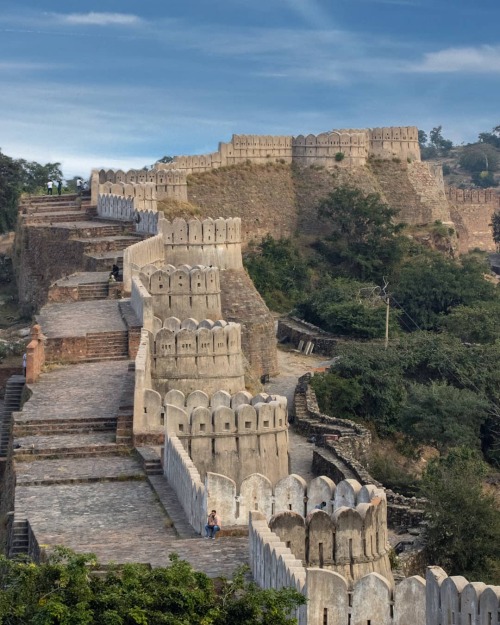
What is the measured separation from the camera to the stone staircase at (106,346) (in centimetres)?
3372

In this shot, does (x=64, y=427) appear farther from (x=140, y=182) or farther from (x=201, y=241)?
(x=140, y=182)

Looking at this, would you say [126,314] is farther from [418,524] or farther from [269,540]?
[269,540]

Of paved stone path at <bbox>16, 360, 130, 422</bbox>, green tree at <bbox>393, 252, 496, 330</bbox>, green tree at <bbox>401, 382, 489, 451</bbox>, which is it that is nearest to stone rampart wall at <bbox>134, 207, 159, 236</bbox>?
green tree at <bbox>401, 382, 489, 451</bbox>

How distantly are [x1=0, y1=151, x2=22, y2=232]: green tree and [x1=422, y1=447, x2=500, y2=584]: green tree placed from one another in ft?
117

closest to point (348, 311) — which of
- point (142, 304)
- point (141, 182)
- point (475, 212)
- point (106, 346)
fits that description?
point (141, 182)

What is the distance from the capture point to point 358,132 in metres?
69.6

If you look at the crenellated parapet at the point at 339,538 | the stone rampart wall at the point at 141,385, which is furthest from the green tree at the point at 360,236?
the crenellated parapet at the point at 339,538

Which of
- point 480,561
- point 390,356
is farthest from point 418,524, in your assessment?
point 390,356

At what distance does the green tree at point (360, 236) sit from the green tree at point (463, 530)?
32054 mm

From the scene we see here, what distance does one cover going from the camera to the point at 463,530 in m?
29.5

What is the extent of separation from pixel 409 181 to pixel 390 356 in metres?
22.4

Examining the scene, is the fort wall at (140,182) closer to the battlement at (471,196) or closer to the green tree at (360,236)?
the green tree at (360,236)

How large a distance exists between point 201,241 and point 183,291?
7.14 m

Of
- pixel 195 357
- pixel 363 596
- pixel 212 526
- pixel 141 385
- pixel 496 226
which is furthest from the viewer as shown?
pixel 496 226
